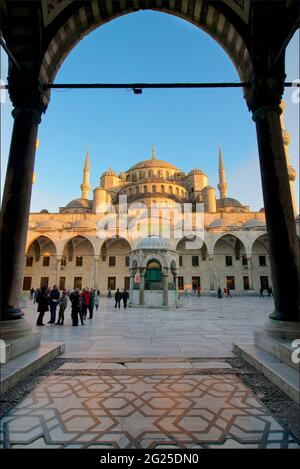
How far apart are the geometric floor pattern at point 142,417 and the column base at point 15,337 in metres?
0.59

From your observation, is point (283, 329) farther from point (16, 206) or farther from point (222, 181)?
point (222, 181)

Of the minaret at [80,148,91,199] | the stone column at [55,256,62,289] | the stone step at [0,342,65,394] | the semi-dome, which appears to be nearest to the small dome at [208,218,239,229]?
the semi-dome

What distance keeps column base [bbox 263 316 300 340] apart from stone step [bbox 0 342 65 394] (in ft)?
10.1

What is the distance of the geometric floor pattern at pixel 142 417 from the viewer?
1806mm

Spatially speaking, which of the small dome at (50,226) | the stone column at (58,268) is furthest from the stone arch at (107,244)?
the small dome at (50,226)

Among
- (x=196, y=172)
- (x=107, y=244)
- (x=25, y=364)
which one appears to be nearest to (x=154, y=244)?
(x=25, y=364)

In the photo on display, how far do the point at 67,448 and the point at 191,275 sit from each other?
33.9 meters

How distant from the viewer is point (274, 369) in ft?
9.39

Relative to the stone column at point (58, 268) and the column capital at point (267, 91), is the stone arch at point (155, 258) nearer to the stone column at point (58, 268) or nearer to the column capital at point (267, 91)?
the column capital at point (267, 91)

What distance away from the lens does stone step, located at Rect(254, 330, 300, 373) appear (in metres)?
2.87

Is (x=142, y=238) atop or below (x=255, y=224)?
below

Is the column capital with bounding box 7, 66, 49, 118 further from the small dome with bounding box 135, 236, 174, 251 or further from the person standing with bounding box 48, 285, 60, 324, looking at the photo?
the small dome with bounding box 135, 236, 174, 251

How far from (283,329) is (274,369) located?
2.09 feet

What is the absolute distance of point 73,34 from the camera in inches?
181
